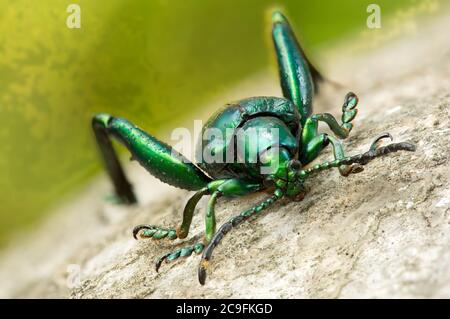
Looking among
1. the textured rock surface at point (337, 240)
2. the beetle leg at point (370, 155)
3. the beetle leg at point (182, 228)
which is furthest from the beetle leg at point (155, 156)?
the beetle leg at point (370, 155)

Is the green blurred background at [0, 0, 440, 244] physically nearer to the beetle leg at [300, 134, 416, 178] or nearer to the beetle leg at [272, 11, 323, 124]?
the beetle leg at [272, 11, 323, 124]

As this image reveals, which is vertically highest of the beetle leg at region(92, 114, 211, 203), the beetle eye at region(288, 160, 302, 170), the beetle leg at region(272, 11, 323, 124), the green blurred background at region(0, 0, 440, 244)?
the green blurred background at region(0, 0, 440, 244)

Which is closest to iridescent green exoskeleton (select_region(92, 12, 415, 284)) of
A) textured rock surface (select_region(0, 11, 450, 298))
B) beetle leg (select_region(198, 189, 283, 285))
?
beetle leg (select_region(198, 189, 283, 285))

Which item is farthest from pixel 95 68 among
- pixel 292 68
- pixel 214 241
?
pixel 214 241

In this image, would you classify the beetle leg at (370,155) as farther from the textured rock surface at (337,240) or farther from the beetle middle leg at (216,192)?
the beetle middle leg at (216,192)

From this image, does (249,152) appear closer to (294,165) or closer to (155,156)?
(294,165)

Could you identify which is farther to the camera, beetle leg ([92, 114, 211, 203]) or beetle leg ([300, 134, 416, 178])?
beetle leg ([92, 114, 211, 203])

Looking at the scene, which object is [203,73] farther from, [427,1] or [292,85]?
[292,85]
